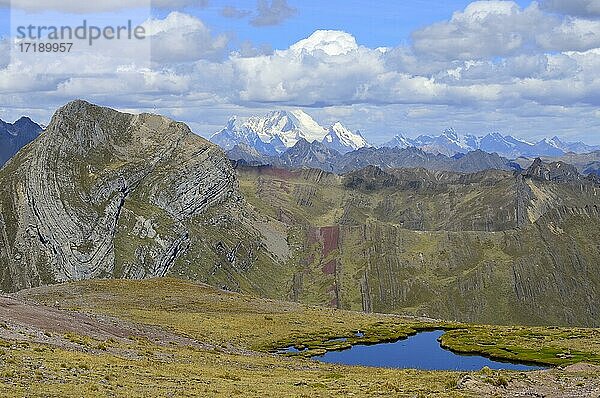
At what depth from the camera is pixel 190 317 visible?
119500 millimetres

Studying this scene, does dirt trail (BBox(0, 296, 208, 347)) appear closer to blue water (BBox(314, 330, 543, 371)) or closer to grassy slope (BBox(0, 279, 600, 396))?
grassy slope (BBox(0, 279, 600, 396))

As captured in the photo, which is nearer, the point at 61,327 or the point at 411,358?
the point at 61,327

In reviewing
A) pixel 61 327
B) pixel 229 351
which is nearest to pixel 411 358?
pixel 229 351

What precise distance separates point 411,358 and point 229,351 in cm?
4223

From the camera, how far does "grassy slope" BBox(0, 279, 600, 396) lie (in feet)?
161

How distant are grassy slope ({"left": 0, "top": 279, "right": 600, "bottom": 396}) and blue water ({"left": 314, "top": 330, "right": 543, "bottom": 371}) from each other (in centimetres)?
387

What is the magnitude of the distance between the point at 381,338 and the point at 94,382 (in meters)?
91.3

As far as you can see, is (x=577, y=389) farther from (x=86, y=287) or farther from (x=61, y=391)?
(x=86, y=287)

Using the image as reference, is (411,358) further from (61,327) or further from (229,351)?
(61,327)

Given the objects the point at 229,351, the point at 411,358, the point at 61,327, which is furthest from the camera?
the point at 411,358

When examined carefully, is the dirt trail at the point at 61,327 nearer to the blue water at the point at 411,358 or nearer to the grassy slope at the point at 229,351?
the grassy slope at the point at 229,351

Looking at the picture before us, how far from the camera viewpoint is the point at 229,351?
8769cm

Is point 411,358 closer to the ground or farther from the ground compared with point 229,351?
closer to the ground

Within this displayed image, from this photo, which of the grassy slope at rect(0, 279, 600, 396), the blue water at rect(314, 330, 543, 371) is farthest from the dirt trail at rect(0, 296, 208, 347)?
the blue water at rect(314, 330, 543, 371)
